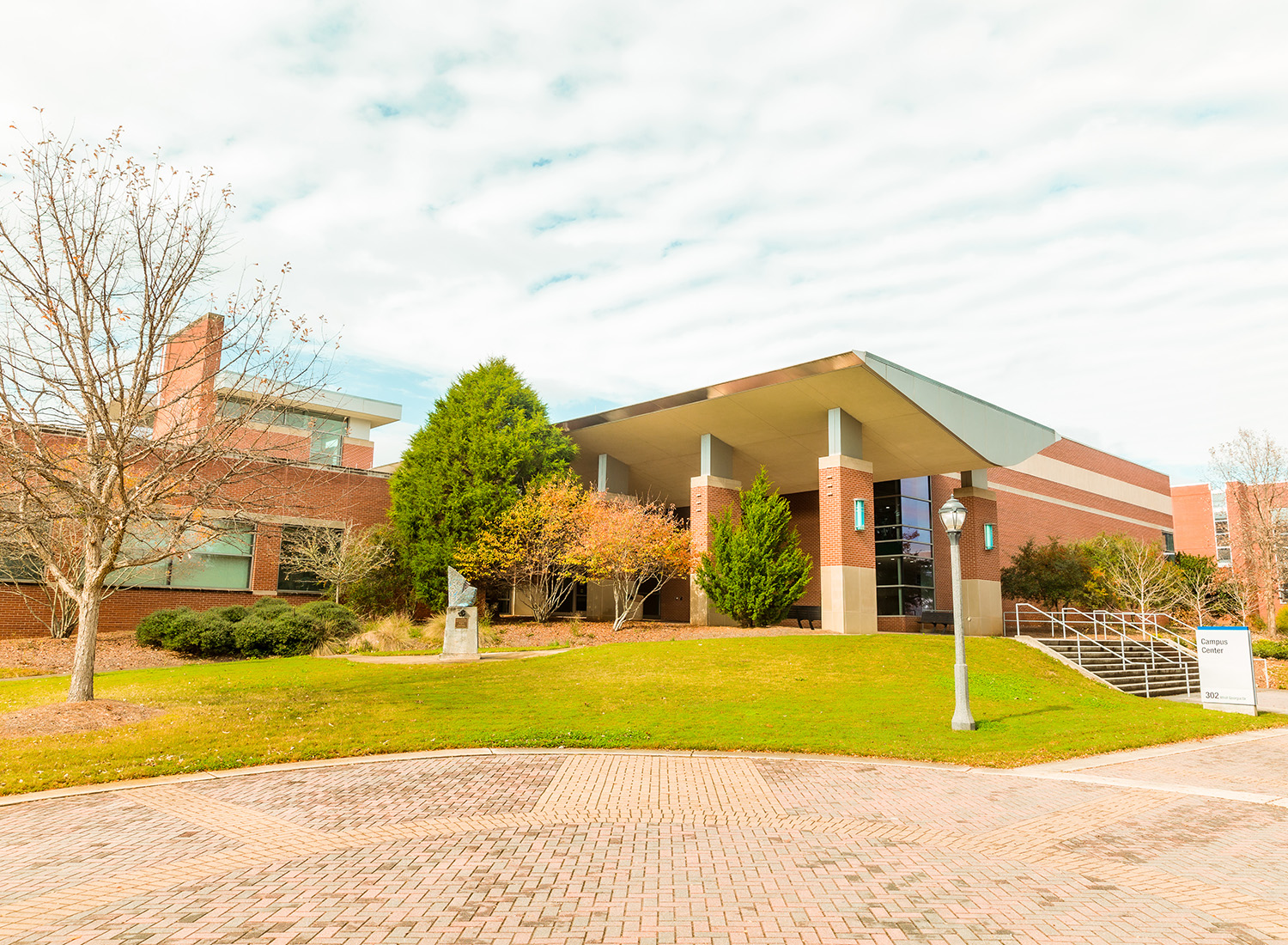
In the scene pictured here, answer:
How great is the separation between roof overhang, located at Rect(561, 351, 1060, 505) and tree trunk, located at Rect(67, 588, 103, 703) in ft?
55.5

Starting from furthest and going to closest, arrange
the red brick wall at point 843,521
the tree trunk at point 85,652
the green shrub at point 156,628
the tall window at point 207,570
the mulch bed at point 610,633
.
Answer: the tall window at point 207,570, the red brick wall at point 843,521, the mulch bed at point 610,633, the green shrub at point 156,628, the tree trunk at point 85,652

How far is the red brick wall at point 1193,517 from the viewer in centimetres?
6756

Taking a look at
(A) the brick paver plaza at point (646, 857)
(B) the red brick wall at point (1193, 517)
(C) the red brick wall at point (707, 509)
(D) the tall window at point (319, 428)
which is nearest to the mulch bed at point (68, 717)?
(A) the brick paver plaza at point (646, 857)

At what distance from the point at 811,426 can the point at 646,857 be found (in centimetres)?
2076

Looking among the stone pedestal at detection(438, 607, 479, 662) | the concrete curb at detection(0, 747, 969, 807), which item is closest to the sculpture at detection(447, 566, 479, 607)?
the stone pedestal at detection(438, 607, 479, 662)

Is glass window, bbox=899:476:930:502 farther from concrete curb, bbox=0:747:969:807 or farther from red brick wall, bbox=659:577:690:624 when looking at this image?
concrete curb, bbox=0:747:969:807

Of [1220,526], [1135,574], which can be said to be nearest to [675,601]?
[1135,574]

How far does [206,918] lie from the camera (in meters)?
4.53

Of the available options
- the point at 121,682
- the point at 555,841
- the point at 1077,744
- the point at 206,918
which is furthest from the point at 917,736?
the point at 121,682

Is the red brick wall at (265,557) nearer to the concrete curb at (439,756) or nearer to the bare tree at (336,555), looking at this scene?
the bare tree at (336,555)

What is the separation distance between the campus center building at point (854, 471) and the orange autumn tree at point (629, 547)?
1222mm

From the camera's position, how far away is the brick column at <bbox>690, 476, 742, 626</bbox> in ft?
84.0

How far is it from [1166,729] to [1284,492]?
35.1 m

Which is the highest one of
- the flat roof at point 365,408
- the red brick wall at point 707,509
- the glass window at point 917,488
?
the flat roof at point 365,408
